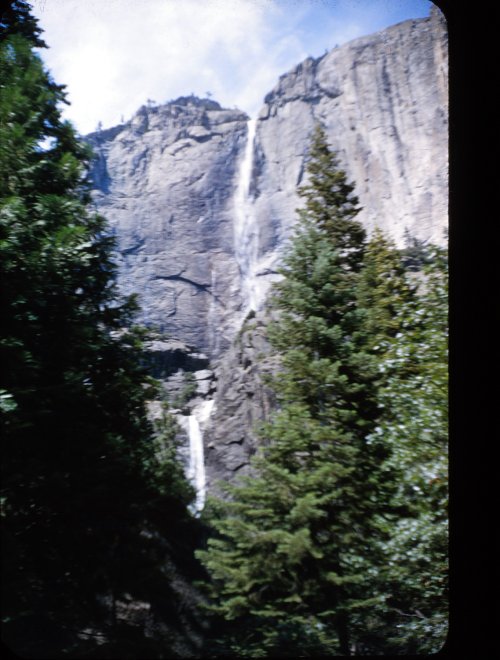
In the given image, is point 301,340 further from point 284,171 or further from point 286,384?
point 284,171

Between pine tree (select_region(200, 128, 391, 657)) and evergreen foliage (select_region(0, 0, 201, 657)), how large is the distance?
2.04ft

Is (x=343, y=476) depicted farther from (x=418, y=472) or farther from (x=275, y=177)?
(x=275, y=177)

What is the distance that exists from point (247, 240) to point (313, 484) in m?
5.56

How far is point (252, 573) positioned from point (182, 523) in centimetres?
97

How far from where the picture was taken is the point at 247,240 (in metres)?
8.44

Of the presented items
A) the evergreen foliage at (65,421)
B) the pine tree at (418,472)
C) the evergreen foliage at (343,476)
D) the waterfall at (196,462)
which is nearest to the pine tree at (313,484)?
the evergreen foliage at (343,476)

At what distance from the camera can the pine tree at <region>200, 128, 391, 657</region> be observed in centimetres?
364

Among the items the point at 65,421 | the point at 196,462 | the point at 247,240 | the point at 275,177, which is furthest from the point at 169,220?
the point at 65,421

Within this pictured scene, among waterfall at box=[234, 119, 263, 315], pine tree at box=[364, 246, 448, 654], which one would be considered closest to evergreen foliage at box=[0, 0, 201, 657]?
pine tree at box=[364, 246, 448, 654]

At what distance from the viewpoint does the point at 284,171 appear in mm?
8289

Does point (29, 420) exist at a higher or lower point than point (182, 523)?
higher

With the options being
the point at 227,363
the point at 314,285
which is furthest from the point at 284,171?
the point at 227,363
